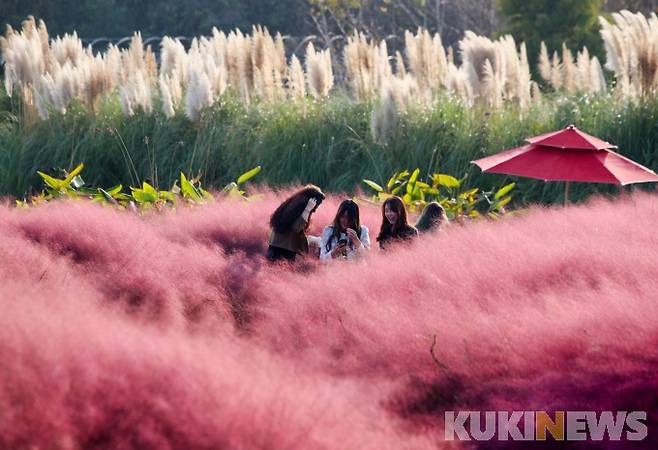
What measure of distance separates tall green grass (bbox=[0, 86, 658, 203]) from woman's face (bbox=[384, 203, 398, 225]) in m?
3.06

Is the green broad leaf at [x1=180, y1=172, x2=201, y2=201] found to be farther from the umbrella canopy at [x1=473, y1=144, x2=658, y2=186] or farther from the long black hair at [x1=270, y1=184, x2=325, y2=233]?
the umbrella canopy at [x1=473, y1=144, x2=658, y2=186]

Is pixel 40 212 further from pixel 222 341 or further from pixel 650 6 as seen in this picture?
pixel 650 6

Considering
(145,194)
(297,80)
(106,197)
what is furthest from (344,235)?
(297,80)

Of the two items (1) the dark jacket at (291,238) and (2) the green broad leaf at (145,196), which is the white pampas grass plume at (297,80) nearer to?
(2) the green broad leaf at (145,196)

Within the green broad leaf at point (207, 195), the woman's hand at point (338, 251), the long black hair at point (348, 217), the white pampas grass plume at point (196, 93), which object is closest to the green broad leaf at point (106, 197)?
the green broad leaf at point (207, 195)

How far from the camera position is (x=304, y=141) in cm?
1041

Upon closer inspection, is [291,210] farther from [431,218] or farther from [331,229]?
[431,218]

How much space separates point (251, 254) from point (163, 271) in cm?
116

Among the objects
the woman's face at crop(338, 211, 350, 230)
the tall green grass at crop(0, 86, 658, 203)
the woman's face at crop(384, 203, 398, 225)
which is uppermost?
the woman's face at crop(384, 203, 398, 225)

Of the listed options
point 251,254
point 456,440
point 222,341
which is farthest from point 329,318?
point 251,254

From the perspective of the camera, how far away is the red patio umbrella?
7574 millimetres

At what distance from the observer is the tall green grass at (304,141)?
997 cm

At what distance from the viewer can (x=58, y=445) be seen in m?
2.81

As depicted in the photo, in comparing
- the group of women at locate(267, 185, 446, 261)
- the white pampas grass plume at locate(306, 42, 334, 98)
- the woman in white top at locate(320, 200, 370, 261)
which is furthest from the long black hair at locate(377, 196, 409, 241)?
the white pampas grass plume at locate(306, 42, 334, 98)
